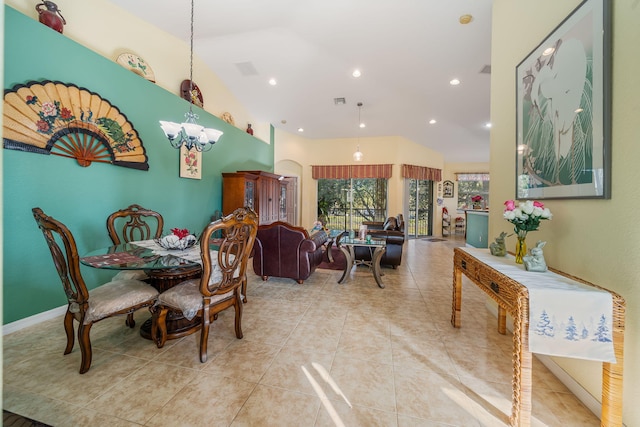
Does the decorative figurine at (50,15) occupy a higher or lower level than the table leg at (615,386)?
higher

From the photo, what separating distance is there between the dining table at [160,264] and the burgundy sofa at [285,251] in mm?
1168

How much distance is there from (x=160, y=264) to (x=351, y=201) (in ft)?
20.9

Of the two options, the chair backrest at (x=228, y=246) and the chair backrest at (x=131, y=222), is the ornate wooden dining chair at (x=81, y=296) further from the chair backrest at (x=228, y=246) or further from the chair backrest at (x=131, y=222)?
the chair backrest at (x=131, y=222)

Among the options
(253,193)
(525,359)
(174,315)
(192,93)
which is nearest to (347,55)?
(192,93)

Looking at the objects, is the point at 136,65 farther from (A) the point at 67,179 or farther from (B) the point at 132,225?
(B) the point at 132,225

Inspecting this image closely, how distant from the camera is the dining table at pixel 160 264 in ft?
6.32

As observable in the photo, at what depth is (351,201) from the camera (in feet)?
26.0

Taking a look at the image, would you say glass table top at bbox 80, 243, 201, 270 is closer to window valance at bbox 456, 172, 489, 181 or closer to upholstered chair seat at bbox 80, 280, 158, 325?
upholstered chair seat at bbox 80, 280, 158, 325

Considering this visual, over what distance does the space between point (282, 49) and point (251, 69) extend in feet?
2.43

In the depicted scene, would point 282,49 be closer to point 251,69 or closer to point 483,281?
point 251,69

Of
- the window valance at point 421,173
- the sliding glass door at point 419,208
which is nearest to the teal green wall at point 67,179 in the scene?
the window valance at point 421,173

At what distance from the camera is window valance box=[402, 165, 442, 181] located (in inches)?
294

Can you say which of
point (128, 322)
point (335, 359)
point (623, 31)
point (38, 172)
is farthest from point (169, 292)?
point (623, 31)

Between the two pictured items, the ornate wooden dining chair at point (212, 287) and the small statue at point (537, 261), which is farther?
the ornate wooden dining chair at point (212, 287)
